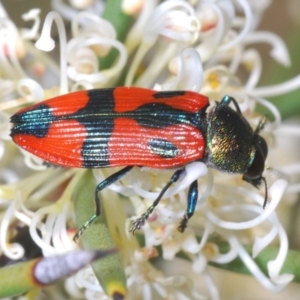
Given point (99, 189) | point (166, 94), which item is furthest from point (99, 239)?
point (166, 94)

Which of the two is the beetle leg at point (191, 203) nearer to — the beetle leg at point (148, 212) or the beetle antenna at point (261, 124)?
the beetle leg at point (148, 212)

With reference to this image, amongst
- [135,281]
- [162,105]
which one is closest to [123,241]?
[135,281]

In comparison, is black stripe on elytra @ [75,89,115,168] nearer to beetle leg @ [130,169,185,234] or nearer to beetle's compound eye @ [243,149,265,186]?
beetle leg @ [130,169,185,234]

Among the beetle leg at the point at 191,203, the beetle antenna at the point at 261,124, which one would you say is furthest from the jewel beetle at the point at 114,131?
the beetle antenna at the point at 261,124

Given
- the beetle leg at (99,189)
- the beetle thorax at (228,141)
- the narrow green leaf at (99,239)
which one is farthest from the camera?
the beetle thorax at (228,141)

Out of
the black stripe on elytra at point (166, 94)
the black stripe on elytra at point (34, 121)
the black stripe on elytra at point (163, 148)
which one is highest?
the black stripe on elytra at point (166, 94)

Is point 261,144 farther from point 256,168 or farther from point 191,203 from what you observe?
point 191,203
